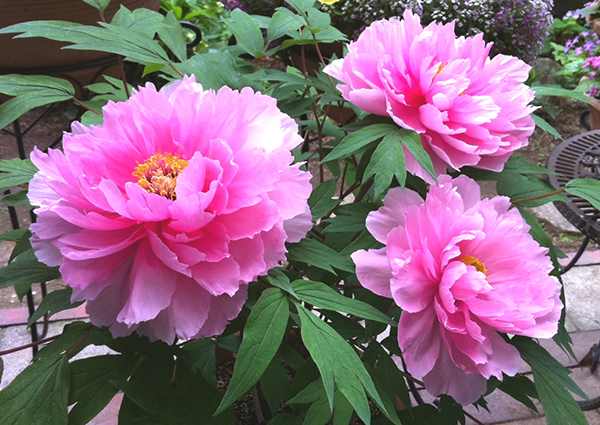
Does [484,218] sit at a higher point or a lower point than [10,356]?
higher

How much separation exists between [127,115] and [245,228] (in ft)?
0.44

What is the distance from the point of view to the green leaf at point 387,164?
0.50 metres

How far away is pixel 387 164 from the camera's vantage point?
512 mm

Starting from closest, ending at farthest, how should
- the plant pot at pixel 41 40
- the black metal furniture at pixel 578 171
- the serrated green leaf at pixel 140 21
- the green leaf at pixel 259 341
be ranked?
the green leaf at pixel 259 341
the serrated green leaf at pixel 140 21
the plant pot at pixel 41 40
the black metal furniture at pixel 578 171

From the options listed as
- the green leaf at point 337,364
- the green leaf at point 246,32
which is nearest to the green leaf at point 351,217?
the green leaf at point 337,364

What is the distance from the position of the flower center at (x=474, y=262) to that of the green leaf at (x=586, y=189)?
14 centimetres

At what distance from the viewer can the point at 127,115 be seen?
475 millimetres

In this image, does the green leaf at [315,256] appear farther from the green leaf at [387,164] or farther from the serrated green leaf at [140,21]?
the serrated green leaf at [140,21]

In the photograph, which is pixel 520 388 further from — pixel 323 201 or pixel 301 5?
pixel 301 5

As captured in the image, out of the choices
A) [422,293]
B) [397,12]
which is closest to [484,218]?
[422,293]

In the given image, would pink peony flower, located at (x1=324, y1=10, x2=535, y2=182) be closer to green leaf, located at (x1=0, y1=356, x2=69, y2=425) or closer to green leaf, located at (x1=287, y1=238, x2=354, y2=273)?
green leaf, located at (x1=287, y1=238, x2=354, y2=273)

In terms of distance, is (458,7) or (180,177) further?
(458,7)

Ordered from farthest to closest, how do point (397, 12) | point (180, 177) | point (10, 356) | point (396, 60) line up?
1. point (397, 12)
2. point (10, 356)
3. point (396, 60)
4. point (180, 177)

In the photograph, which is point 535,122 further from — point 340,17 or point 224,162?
point 340,17
